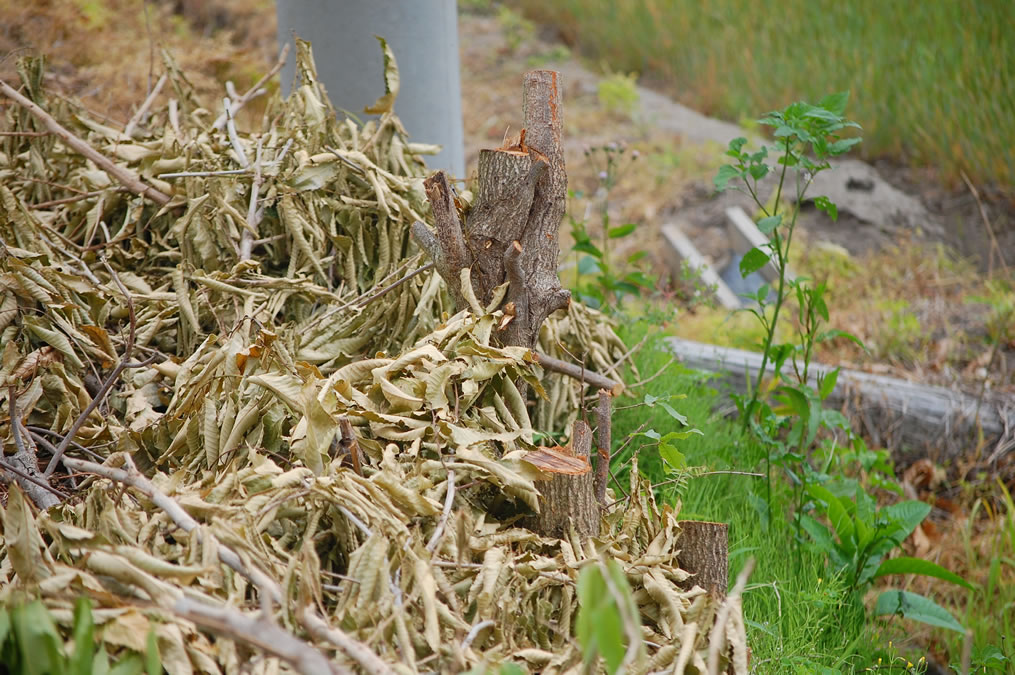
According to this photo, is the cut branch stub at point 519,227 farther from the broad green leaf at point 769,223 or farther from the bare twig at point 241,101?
the bare twig at point 241,101

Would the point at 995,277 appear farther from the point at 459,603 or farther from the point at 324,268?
the point at 459,603

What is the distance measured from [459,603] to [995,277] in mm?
4838

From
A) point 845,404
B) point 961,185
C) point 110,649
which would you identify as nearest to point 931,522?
point 845,404

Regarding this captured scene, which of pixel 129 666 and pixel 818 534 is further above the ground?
pixel 129 666

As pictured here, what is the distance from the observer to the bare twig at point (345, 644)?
907 millimetres

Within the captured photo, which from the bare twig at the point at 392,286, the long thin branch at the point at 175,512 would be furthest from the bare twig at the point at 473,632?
the bare twig at the point at 392,286

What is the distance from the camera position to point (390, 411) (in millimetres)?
1441

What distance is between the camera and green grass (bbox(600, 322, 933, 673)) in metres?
1.88

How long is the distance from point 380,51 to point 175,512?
221 cm

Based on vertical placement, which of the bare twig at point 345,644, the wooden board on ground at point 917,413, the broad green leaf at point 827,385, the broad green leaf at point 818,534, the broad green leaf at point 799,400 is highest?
the bare twig at point 345,644

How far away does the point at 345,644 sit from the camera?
92 centimetres

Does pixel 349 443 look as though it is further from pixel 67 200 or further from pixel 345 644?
pixel 67 200

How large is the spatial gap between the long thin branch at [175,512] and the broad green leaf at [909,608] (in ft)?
6.13

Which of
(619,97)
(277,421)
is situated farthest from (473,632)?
(619,97)
